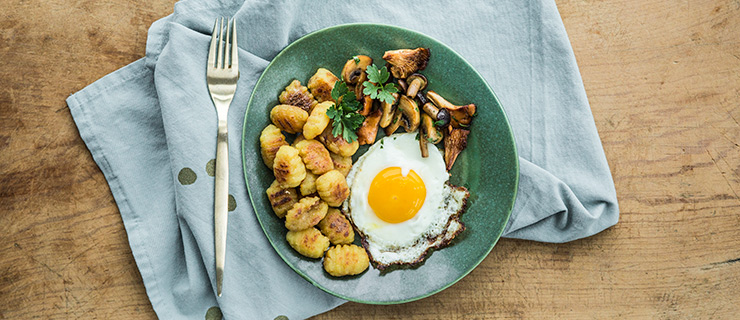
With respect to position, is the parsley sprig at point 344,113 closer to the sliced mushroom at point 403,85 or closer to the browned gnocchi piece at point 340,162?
the browned gnocchi piece at point 340,162

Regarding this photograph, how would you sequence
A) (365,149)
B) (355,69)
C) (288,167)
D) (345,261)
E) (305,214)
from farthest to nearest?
(365,149) < (355,69) < (345,261) < (305,214) < (288,167)

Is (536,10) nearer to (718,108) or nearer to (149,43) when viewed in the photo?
(718,108)

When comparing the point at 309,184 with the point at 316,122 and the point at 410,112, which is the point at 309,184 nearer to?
the point at 316,122

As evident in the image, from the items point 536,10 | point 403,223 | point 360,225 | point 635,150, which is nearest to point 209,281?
point 360,225

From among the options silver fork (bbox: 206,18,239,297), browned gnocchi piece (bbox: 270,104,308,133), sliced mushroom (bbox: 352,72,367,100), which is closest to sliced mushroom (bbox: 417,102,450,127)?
sliced mushroom (bbox: 352,72,367,100)

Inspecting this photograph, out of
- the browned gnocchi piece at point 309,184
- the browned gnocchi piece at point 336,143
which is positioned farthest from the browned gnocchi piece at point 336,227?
the browned gnocchi piece at point 336,143

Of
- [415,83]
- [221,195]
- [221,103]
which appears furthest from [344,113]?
[221,195]

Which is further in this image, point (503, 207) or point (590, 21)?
point (590, 21)

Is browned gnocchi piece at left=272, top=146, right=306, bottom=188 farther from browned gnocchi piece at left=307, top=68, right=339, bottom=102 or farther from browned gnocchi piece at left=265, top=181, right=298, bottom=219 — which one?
browned gnocchi piece at left=307, top=68, right=339, bottom=102
